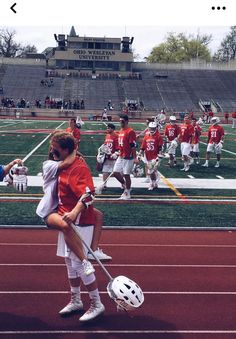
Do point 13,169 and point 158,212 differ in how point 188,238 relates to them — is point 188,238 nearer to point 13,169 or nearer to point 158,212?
point 158,212

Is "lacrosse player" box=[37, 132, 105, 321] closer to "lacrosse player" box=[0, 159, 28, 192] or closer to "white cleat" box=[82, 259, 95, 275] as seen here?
"white cleat" box=[82, 259, 95, 275]

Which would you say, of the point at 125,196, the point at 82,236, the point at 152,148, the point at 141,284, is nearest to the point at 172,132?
the point at 152,148

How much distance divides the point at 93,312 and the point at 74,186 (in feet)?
5.01

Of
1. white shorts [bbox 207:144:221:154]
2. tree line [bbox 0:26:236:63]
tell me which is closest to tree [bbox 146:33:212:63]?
tree line [bbox 0:26:236:63]

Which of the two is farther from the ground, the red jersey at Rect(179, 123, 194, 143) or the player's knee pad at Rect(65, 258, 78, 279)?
the red jersey at Rect(179, 123, 194, 143)

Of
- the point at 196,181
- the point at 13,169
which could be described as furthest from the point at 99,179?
the point at 13,169

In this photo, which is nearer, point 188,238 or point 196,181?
point 188,238

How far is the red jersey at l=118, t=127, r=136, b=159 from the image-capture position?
13.6 meters

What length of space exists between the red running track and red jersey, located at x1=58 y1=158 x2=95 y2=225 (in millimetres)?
1291

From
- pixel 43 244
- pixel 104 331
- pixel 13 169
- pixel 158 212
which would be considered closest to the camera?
pixel 104 331

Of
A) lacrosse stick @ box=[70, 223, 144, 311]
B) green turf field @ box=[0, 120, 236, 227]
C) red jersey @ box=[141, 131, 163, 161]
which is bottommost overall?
green turf field @ box=[0, 120, 236, 227]

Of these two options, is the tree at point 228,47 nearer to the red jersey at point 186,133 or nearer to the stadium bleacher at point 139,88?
the stadium bleacher at point 139,88

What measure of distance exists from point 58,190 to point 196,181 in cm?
1115

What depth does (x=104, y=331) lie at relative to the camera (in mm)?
5973
